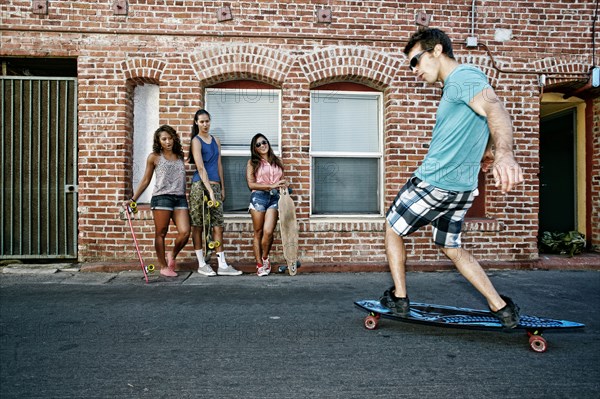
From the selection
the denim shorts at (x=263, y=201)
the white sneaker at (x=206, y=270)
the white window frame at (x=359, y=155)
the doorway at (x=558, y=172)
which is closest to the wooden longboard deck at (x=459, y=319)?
the denim shorts at (x=263, y=201)

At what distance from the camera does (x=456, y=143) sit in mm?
3266

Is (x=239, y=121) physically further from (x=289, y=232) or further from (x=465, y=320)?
(x=465, y=320)

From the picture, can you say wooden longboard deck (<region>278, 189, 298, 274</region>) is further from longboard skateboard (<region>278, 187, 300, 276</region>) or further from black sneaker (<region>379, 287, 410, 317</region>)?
black sneaker (<region>379, 287, 410, 317</region>)

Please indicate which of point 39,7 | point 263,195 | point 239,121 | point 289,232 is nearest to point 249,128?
point 239,121

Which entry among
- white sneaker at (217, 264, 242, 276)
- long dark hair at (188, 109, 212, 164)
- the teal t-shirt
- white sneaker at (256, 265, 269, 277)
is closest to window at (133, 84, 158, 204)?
long dark hair at (188, 109, 212, 164)

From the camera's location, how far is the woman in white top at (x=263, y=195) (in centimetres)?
621

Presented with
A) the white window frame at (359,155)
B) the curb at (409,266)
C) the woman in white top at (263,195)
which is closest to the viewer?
the woman in white top at (263,195)

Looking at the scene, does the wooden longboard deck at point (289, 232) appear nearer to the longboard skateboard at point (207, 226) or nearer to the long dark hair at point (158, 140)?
the longboard skateboard at point (207, 226)

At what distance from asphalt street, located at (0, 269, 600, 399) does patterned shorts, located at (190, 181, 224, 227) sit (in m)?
1.16

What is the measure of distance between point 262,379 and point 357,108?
17.1ft

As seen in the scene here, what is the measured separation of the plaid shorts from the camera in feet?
10.9

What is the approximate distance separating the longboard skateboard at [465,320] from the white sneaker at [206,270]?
2.90 m

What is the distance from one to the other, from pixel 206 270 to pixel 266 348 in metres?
3.06

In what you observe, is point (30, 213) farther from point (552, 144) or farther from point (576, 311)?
point (552, 144)
